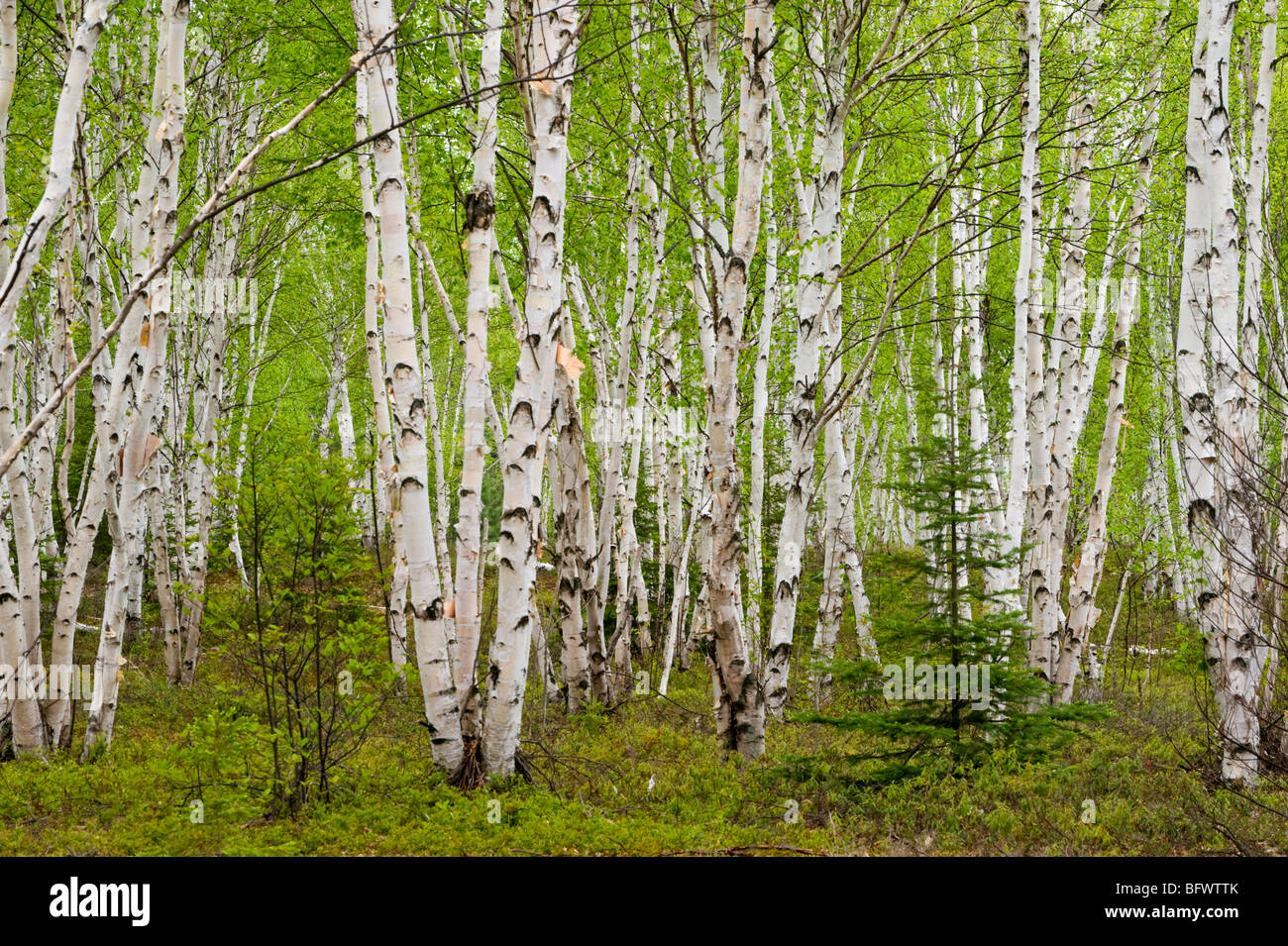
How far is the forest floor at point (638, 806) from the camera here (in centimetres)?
507

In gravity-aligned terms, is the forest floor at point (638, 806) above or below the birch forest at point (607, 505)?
below

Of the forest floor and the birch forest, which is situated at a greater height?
the birch forest

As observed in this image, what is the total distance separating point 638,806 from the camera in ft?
19.7

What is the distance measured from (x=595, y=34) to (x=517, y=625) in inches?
243

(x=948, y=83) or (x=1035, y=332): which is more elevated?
(x=948, y=83)

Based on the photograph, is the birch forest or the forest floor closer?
the forest floor

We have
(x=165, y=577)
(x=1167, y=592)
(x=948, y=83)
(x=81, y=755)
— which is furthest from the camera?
(x=1167, y=592)

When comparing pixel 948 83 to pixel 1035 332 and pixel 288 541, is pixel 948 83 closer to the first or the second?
pixel 1035 332

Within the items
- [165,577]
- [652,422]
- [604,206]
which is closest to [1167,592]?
[652,422]

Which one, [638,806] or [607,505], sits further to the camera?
[607,505]

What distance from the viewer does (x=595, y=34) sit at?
8766mm

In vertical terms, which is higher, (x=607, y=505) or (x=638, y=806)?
(x=607, y=505)

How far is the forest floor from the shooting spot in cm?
507
